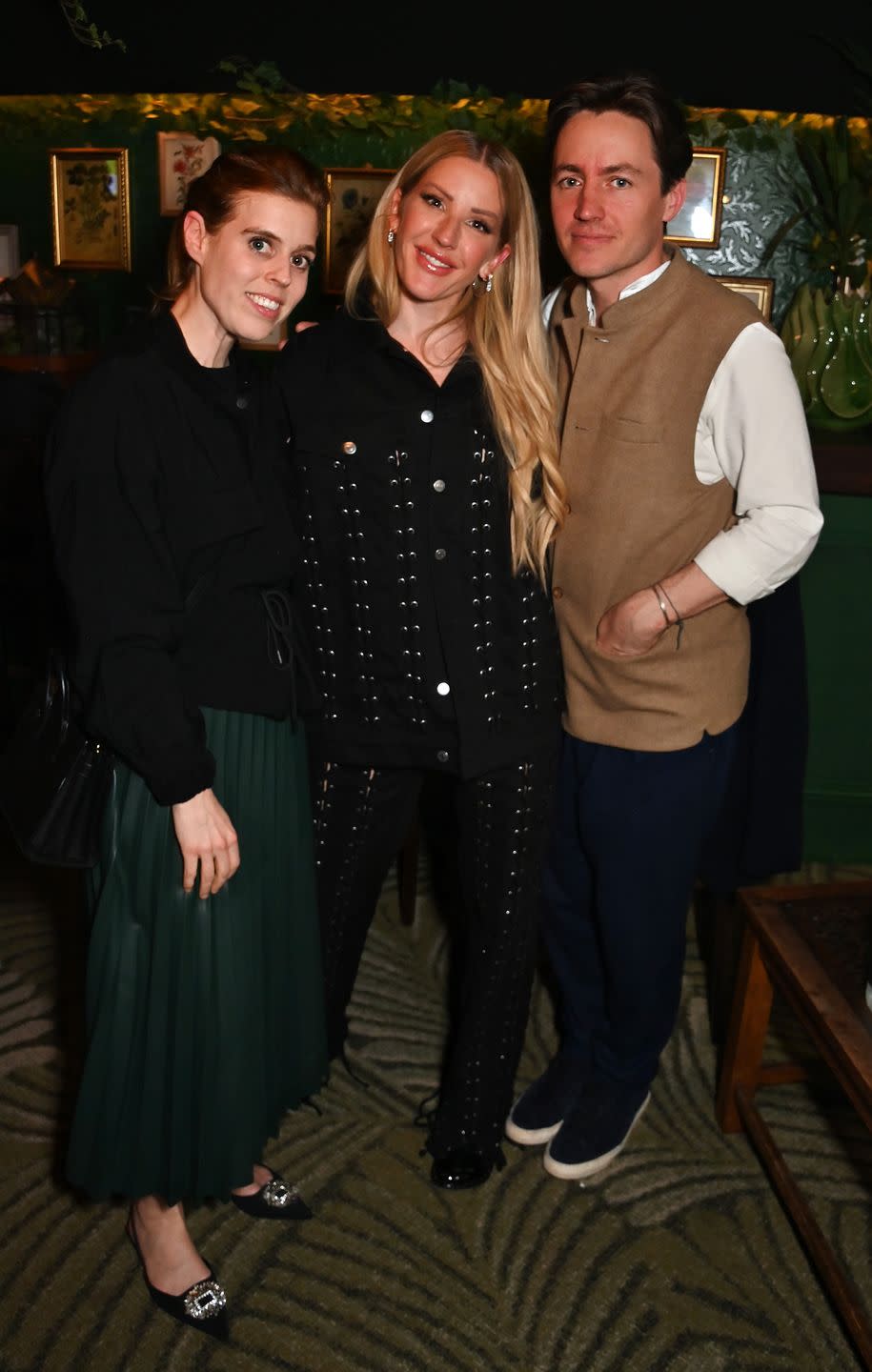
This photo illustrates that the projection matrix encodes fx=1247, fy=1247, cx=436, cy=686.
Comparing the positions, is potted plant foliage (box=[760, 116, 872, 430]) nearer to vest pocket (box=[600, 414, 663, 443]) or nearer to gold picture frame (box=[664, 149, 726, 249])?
gold picture frame (box=[664, 149, 726, 249])

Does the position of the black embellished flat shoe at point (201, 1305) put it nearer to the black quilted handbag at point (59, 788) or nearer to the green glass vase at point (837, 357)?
the black quilted handbag at point (59, 788)

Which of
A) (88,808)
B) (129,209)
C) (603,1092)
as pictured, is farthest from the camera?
(129,209)

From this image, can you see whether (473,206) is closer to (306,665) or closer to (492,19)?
(306,665)

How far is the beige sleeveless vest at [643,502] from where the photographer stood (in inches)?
73.2

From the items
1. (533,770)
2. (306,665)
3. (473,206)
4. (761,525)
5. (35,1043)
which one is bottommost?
(35,1043)

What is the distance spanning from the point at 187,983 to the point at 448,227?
3.74ft

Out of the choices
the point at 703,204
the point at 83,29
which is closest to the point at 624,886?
the point at 703,204

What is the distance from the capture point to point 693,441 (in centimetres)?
188

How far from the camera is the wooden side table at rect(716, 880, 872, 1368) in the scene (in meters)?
1.85

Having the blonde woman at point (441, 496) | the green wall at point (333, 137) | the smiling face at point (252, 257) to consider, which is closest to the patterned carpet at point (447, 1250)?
the blonde woman at point (441, 496)

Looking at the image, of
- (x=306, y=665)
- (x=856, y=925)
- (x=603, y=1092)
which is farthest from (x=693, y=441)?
(x=603, y=1092)

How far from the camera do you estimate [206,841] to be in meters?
1.68

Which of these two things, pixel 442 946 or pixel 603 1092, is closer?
pixel 603 1092

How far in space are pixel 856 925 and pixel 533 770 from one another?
65 centimetres
